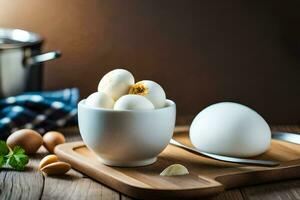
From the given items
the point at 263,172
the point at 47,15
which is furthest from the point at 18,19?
the point at 263,172

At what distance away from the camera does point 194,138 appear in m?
1.28

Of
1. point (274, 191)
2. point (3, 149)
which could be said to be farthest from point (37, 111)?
point (274, 191)

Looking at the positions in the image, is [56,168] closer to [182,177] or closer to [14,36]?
[182,177]

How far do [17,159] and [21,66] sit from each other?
383mm

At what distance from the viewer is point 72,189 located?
1081mm

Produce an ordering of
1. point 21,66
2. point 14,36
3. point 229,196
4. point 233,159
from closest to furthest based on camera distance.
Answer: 1. point 229,196
2. point 233,159
3. point 21,66
4. point 14,36

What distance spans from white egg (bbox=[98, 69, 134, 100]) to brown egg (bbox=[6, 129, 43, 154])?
0.78 ft

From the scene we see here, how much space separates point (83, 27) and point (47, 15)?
10 centimetres

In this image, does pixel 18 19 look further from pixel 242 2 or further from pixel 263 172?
pixel 263 172

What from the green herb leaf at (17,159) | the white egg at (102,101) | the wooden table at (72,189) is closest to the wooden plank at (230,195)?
the wooden table at (72,189)

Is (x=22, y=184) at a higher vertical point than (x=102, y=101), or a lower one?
lower

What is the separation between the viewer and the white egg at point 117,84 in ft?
3.77

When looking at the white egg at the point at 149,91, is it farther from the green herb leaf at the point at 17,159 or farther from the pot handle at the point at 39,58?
the pot handle at the point at 39,58

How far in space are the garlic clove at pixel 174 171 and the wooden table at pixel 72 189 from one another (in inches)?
3.0
